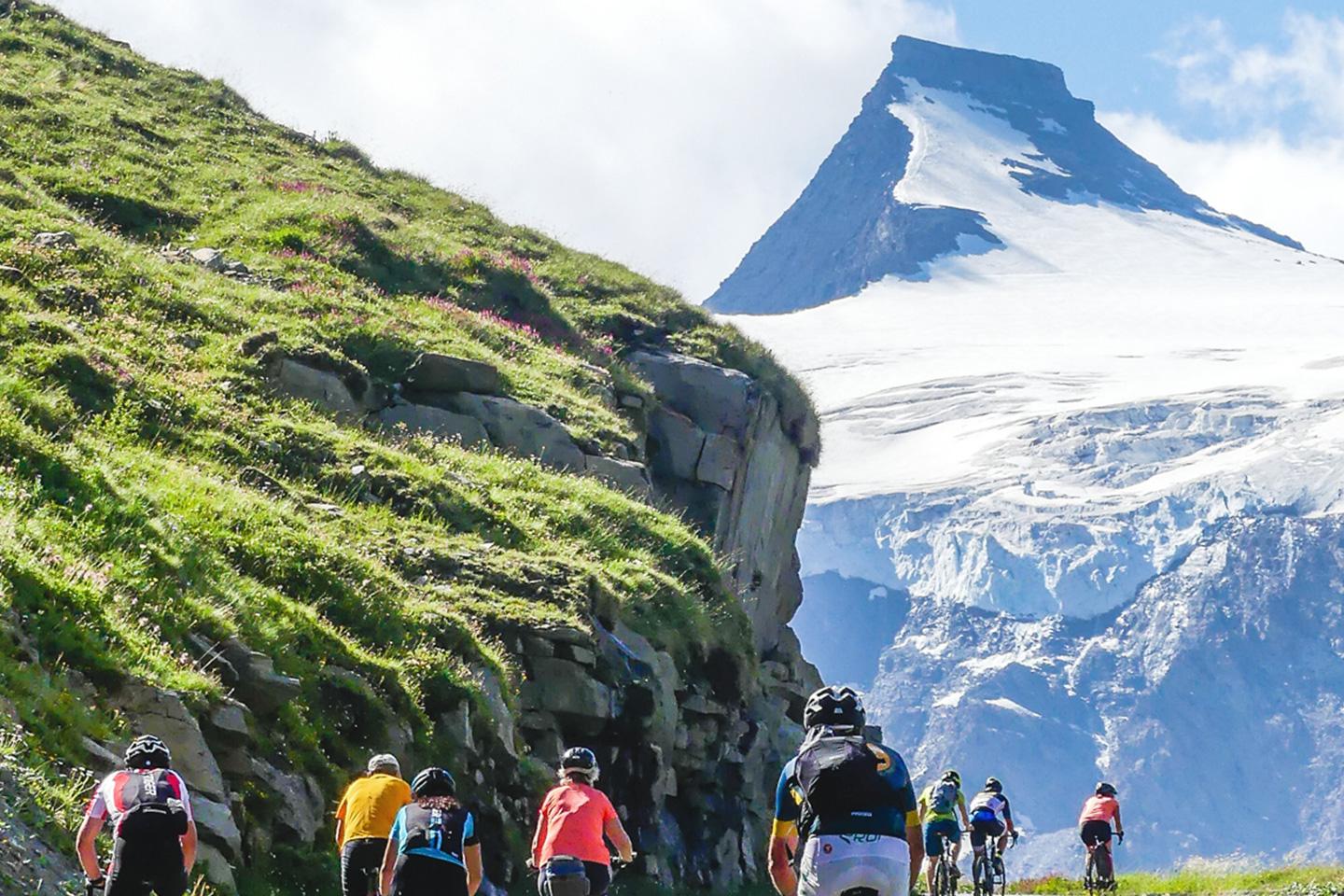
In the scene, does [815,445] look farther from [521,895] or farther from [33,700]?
[33,700]

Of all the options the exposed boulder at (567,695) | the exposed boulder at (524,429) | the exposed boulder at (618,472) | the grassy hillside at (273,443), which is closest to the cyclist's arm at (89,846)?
the grassy hillside at (273,443)

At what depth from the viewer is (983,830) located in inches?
915

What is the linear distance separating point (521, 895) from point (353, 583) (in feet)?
14.4

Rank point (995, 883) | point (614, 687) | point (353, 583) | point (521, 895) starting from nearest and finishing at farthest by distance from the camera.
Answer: point (521, 895) → point (353, 583) → point (614, 687) → point (995, 883)

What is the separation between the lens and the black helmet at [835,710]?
9.88 meters

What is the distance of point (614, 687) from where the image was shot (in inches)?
848

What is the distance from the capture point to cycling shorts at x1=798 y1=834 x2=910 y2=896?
30.5ft

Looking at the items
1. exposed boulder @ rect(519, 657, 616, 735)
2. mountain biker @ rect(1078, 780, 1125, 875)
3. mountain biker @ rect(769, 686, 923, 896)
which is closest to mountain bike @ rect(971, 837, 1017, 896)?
mountain biker @ rect(1078, 780, 1125, 875)

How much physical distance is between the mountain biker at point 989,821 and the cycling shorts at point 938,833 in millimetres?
595

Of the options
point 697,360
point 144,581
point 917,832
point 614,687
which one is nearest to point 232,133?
point 697,360

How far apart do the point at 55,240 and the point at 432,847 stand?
70.0 feet

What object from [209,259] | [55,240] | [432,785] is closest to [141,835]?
[432,785]

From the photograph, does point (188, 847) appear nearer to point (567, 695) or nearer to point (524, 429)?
point (567, 695)

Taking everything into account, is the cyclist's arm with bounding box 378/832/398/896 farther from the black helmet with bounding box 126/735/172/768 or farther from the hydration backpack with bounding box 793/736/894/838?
the hydration backpack with bounding box 793/736/894/838
